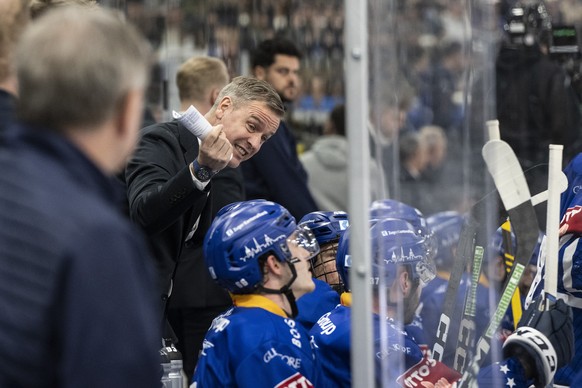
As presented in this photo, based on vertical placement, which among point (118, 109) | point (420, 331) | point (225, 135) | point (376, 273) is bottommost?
point (420, 331)

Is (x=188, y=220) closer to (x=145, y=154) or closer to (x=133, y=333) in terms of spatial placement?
(x=145, y=154)

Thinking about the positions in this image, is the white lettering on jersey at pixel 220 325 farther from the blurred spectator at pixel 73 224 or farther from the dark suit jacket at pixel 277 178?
the dark suit jacket at pixel 277 178

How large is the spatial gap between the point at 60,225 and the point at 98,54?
0.27 meters

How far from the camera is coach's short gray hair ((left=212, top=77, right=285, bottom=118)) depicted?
12.3 ft

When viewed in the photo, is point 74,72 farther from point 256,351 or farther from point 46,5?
point 46,5

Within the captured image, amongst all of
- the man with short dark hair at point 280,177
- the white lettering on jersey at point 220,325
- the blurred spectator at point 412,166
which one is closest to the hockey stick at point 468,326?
the blurred spectator at point 412,166

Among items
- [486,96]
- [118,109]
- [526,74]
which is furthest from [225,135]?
[526,74]

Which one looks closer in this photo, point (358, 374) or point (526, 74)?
point (358, 374)

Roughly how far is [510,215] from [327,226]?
0.93 metres

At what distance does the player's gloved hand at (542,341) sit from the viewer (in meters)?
3.20

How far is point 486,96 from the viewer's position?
2855 millimetres

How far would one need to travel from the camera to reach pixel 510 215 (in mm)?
3152

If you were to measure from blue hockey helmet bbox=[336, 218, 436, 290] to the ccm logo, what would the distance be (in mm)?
377

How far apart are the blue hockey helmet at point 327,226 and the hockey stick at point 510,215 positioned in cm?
77
